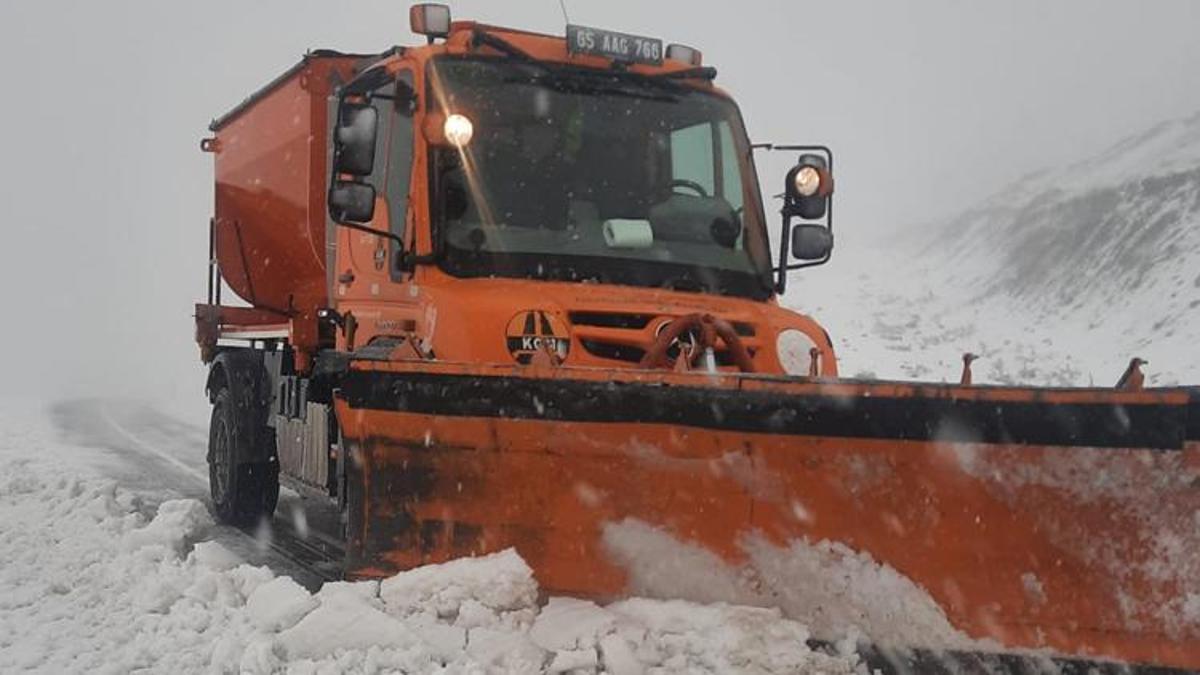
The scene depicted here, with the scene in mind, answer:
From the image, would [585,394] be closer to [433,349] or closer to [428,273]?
[433,349]

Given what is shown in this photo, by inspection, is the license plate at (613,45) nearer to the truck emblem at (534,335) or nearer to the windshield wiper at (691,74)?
the windshield wiper at (691,74)

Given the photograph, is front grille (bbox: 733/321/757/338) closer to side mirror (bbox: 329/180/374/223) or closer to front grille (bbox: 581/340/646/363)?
front grille (bbox: 581/340/646/363)

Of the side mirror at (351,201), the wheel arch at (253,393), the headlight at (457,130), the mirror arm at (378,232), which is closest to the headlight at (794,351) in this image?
the headlight at (457,130)

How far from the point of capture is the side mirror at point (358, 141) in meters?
4.94

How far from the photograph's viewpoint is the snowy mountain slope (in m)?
19.7

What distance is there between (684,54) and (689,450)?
3047 mm


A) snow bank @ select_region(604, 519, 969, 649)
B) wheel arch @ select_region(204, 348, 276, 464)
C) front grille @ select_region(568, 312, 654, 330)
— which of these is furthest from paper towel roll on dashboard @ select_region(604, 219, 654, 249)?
wheel arch @ select_region(204, 348, 276, 464)

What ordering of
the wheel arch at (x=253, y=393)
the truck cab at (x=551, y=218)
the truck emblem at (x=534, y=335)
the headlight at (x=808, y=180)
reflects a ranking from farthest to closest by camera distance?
the wheel arch at (x=253, y=393) → the headlight at (x=808, y=180) → the truck cab at (x=551, y=218) → the truck emblem at (x=534, y=335)

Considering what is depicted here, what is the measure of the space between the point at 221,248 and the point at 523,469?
546cm

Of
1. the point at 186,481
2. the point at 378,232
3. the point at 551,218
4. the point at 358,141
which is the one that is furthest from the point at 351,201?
the point at 186,481

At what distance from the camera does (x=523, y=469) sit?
3854 mm

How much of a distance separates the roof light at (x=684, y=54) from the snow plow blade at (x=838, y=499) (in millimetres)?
2890

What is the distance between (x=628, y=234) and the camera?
5.30m

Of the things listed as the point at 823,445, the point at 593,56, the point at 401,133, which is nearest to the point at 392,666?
the point at 823,445
